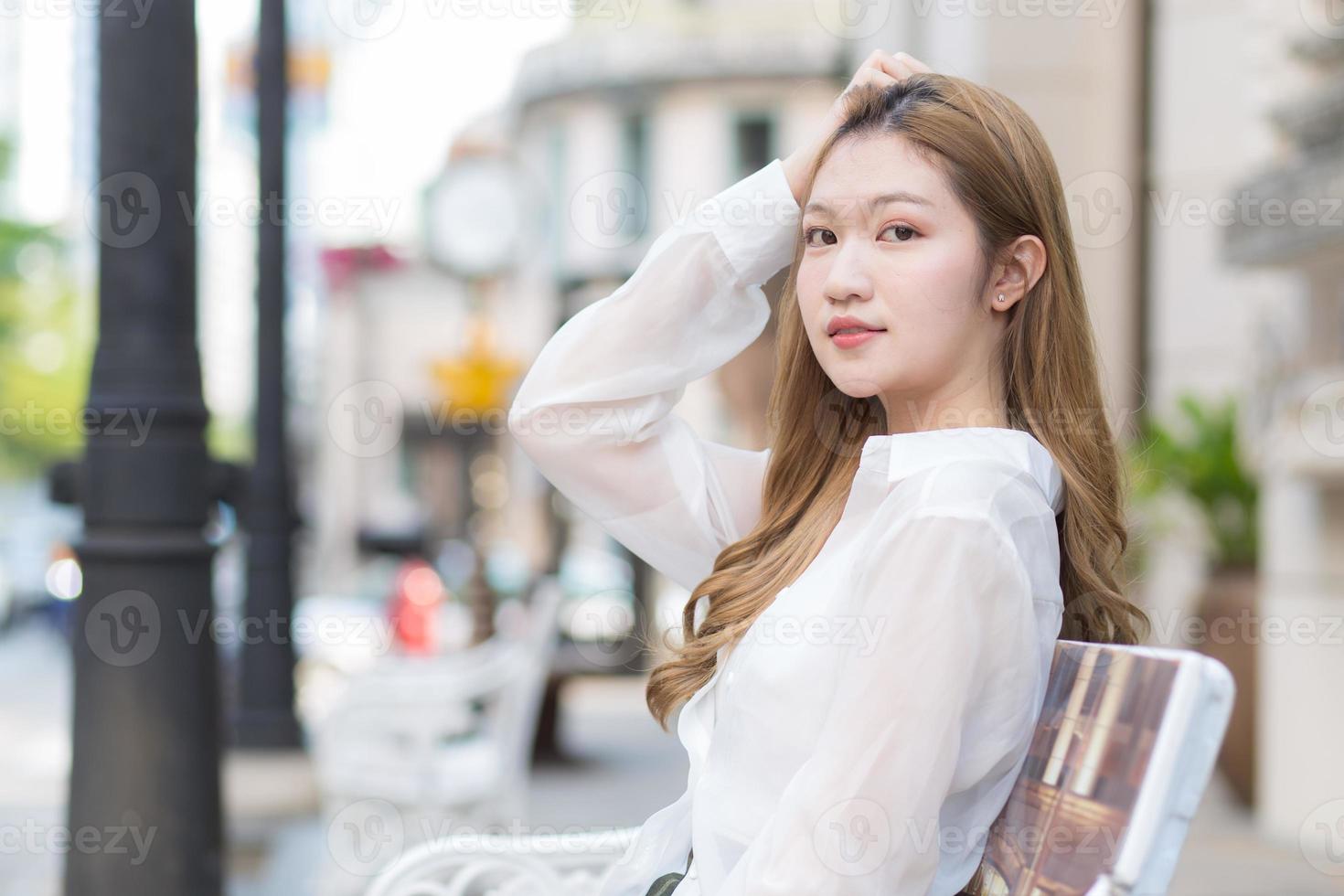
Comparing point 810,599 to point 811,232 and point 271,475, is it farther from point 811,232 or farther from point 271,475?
point 271,475

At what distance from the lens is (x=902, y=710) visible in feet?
5.13

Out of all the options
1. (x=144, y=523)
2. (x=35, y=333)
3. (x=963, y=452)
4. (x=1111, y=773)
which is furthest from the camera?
(x=35, y=333)

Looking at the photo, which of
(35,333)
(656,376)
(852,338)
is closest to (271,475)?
(656,376)

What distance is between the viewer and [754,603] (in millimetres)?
1989

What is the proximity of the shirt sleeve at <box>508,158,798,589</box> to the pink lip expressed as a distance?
40 centimetres

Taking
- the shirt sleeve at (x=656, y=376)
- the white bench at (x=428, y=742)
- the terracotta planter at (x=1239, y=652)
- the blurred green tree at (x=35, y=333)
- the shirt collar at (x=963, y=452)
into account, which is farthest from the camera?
the blurred green tree at (x=35, y=333)

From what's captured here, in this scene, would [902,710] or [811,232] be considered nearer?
[902,710]

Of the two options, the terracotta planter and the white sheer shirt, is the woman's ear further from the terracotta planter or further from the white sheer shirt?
the terracotta planter

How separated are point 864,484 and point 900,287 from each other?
0.27 metres

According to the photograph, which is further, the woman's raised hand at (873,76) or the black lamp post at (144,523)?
the black lamp post at (144,523)

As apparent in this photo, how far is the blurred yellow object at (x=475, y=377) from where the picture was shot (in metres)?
10.2

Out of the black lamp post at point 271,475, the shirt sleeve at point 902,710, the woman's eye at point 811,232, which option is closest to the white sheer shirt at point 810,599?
the shirt sleeve at point 902,710

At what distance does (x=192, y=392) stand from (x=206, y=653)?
55 centimetres

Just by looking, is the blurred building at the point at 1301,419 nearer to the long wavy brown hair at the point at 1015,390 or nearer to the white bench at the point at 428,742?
the white bench at the point at 428,742
